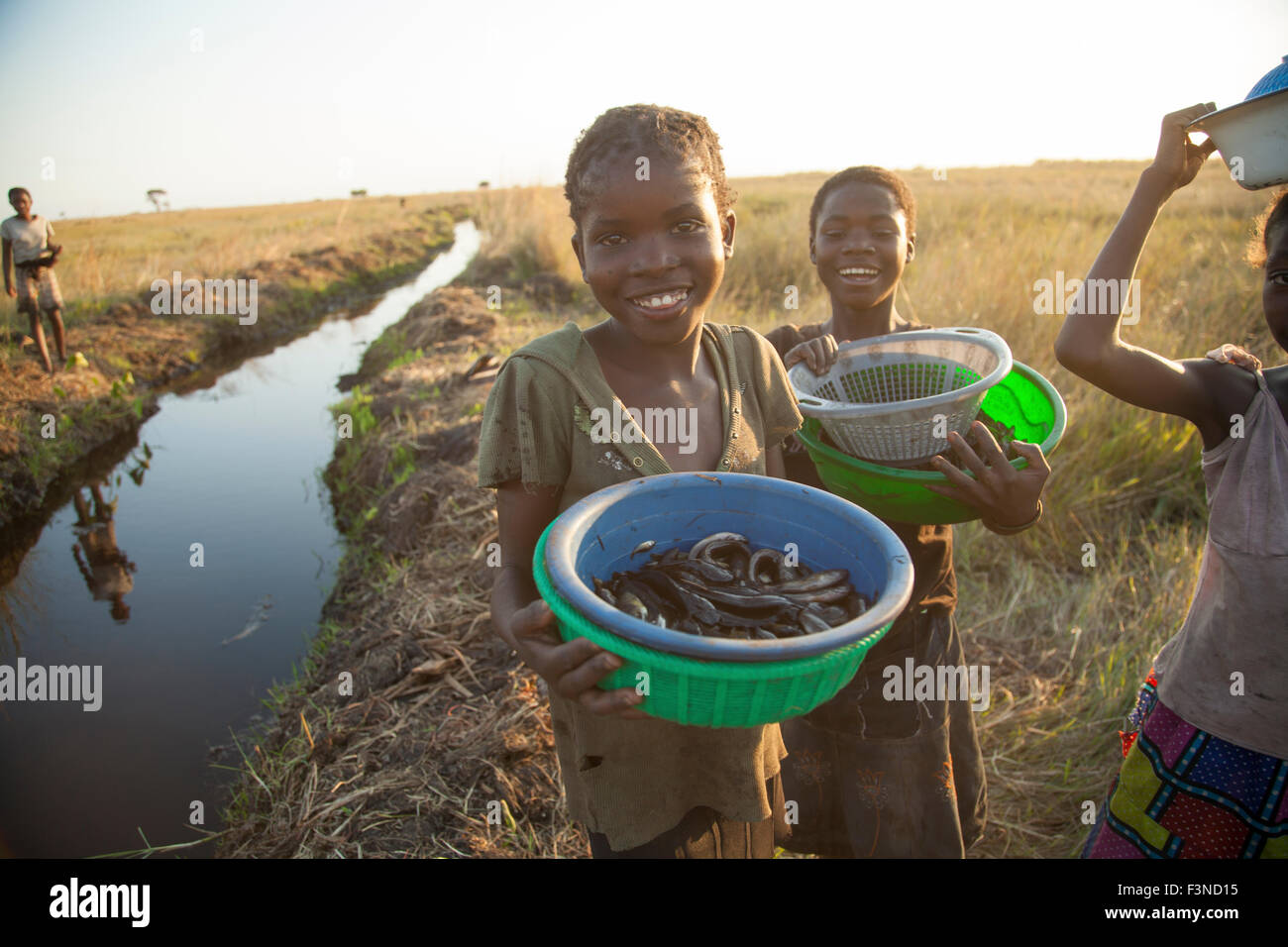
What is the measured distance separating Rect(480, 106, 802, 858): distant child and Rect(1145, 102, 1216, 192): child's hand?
1200 mm

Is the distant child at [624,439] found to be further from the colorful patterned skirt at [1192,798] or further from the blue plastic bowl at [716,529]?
the colorful patterned skirt at [1192,798]

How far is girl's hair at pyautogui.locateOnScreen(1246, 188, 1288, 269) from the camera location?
6.04 ft

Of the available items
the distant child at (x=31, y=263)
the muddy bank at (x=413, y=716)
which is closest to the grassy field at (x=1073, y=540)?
the muddy bank at (x=413, y=716)

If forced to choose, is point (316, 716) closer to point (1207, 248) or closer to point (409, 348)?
point (409, 348)

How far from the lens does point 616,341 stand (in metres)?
1.88

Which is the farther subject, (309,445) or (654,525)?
(309,445)

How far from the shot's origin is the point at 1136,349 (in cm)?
196

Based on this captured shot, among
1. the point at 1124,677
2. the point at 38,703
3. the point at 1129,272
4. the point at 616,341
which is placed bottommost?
the point at 38,703

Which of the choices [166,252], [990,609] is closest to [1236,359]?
[990,609]

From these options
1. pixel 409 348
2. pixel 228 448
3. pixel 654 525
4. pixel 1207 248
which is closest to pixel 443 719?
pixel 654 525

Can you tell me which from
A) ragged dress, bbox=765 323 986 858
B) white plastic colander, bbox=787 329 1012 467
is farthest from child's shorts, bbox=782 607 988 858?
white plastic colander, bbox=787 329 1012 467

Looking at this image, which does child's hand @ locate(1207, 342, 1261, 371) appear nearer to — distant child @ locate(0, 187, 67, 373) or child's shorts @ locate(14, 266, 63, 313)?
distant child @ locate(0, 187, 67, 373)

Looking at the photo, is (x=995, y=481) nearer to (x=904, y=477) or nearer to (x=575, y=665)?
(x=904, y=477)

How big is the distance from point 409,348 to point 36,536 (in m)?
5.75
